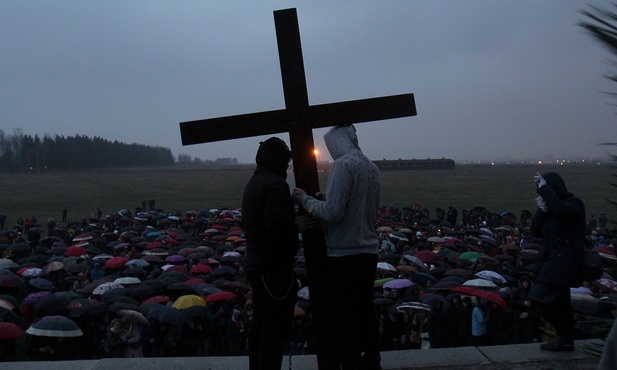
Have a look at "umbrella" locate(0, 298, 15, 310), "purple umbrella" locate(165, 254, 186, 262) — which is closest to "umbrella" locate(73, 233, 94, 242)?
"purple umbrella" locate(165, 254, 186, 262)

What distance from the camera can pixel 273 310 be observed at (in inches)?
115

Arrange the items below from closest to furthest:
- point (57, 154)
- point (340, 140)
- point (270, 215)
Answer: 1. point (270, 215)
2. point (340, 140)
3. point (57, 154)

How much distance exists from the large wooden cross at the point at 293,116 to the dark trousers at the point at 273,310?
619mm

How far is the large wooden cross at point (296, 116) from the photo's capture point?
10.3ft

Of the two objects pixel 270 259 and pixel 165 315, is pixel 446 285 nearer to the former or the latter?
pixel 165 315

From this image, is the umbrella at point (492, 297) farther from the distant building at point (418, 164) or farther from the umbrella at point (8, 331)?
the distant building at point (418, 164)

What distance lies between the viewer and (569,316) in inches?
142

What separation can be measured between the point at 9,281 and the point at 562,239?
9.50 meters

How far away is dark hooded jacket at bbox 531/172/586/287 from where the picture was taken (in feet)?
11.4

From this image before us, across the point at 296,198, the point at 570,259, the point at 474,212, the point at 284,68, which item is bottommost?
the point at 474,212

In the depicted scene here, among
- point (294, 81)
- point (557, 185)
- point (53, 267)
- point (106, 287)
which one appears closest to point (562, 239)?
point (557, 185)

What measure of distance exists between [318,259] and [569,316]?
192 cm

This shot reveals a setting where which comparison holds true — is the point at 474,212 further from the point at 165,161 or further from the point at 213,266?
the point at 165,161

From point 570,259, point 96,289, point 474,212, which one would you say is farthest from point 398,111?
point 474,212
